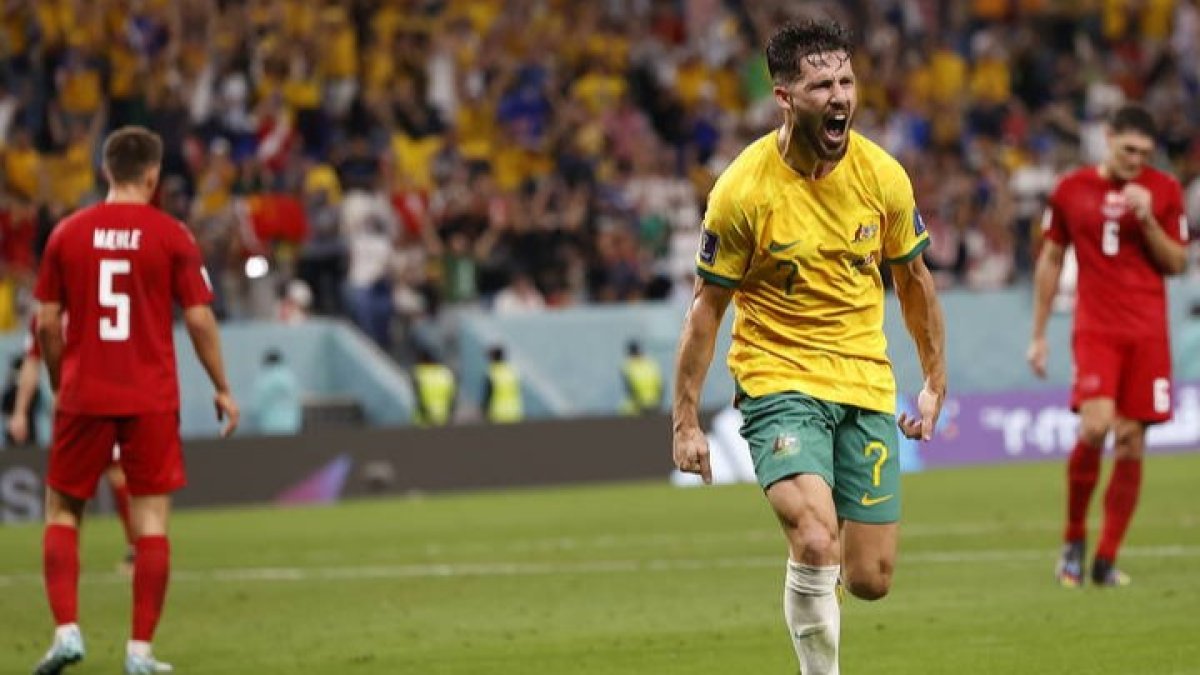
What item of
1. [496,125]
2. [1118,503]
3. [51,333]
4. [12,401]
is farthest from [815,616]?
[496,125]

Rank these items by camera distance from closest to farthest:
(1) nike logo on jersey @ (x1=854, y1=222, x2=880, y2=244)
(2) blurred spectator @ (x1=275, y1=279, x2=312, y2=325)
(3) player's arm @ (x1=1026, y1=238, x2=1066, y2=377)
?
1. (1) nike logo on jersey @ (x1=854, y1=222, x2=880, y2=244)
2. (3) player's arm @ (x1=1026, y1=238, x2=1066, y2=377)
3. (2) blurred spectator @ (x1=275, y1=279, x2=312, y2=325)

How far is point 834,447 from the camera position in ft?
27.6

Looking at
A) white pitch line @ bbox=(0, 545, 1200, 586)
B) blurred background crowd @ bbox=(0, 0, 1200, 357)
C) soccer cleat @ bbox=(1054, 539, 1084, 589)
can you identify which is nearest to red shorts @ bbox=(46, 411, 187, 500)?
white pitch line @ bbox=(0, 545, 1200, 586)

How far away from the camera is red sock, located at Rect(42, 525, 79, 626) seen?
10.6m

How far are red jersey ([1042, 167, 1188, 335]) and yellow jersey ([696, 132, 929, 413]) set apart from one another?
4.81m

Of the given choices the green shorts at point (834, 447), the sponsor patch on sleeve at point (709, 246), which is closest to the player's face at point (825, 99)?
the sponsor patch on sleeve at point (709, 246)

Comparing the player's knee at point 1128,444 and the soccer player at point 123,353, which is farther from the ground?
the soccer player at point 123,353

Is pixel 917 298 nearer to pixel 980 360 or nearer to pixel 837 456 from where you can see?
pixel 837 456

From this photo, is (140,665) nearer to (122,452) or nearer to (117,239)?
(122,452)

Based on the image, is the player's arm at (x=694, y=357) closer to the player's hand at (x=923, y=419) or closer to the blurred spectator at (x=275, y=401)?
the player's hand at (x=923, y=419)

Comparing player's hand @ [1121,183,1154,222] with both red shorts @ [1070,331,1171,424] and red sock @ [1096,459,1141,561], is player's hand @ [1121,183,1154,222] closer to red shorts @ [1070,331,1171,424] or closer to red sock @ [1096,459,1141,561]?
red shorts @ [1070,331,1171,424]

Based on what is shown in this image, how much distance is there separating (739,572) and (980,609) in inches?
109

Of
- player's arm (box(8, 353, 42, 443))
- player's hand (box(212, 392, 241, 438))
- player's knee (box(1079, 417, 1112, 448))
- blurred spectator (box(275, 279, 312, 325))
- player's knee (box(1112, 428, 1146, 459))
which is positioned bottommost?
blurred spectator (box(275, 279, 312, 325))

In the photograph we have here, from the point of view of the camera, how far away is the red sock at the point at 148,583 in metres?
10.5
